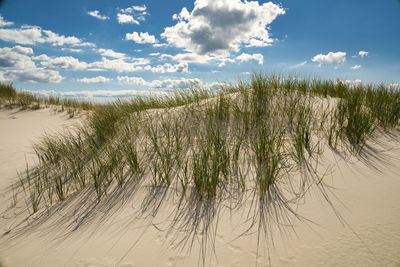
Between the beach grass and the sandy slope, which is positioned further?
the beach grass

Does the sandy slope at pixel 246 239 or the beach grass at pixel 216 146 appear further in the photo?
the beach grass at pixel 216 146

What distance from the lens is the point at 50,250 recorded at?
6.17 ft

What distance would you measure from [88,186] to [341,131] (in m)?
3.83

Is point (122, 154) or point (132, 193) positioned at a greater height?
point (122, 154)

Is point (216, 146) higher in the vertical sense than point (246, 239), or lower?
higher

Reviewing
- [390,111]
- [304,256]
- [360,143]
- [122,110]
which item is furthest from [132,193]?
[390,111]

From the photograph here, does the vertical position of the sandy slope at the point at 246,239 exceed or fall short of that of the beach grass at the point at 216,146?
it falls short

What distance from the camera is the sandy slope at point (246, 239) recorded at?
1562mm

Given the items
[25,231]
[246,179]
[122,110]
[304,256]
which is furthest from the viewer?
[122,110]

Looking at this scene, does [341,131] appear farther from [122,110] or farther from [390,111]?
[122,110]

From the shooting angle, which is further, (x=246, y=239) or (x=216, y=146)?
(x=216, y=146)

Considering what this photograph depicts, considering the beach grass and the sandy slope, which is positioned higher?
the beach grass

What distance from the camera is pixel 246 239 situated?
68.2 inches

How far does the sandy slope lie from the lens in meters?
1.56
